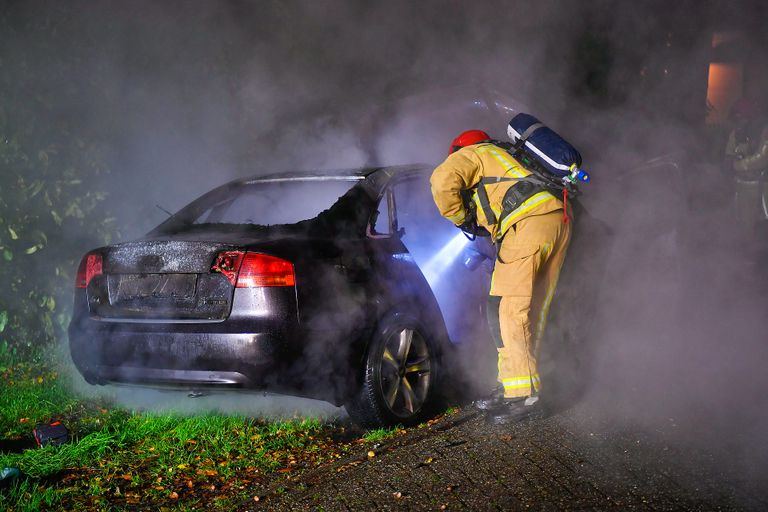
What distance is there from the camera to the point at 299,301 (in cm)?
338

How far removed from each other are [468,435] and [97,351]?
185cm

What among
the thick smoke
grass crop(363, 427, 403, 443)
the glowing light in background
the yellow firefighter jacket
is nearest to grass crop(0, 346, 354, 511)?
grass crop(363, 427, 403, 443)

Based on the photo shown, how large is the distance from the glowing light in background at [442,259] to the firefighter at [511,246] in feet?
1.12

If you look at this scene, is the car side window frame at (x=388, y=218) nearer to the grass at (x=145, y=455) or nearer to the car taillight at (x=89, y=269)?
the grass at (x=145, y=455)

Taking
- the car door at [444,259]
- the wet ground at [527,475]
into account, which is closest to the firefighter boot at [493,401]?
the wet ground at [527,475]

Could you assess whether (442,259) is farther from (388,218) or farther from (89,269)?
(89,269)

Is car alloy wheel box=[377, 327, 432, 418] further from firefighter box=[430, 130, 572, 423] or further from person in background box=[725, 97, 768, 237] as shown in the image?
person in background box=[725, 97, 768, 237]

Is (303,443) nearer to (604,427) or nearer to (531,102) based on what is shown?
(604,427)

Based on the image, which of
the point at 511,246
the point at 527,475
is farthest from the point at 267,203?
the point at 527,475

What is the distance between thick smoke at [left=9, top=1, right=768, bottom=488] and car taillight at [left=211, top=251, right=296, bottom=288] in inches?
75.7

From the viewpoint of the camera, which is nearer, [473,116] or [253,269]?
[253,269]

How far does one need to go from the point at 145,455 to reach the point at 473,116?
319 centimetres

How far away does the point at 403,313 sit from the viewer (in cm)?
382

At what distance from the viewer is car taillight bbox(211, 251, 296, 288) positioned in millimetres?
3336
